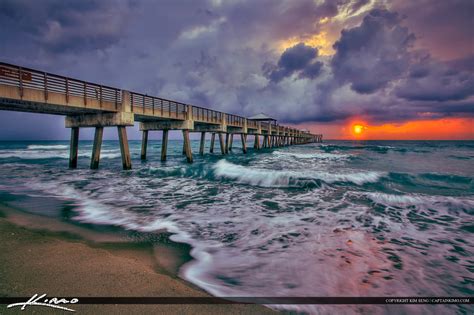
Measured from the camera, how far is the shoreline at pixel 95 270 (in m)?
2.41

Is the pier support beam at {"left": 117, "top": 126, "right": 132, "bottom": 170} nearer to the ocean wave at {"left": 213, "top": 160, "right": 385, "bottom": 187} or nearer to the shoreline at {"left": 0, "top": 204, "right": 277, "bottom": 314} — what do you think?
the ocean wave at {"left": 213, "top": 160, "right": 385, "bottom": 187}

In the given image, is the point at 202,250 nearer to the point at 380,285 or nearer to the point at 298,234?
the point at 298,234

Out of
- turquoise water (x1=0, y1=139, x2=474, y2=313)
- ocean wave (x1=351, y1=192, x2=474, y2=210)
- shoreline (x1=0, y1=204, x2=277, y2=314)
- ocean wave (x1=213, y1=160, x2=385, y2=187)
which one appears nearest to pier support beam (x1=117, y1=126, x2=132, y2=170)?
turquoise water (x1=0, y1=139, x2=474, y2=313)

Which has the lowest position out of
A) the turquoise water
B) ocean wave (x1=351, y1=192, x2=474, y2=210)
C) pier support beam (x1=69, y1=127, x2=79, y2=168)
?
the turquoise water

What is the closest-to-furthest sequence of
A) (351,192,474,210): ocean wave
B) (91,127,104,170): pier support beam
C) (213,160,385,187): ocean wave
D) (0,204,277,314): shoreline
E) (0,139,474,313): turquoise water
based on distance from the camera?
1. (0,204,277,314): shoreline
2. (0,139,474,313): turquoise water
3. (351,192,474,210): ocean wave
4. (213,160,385,187): ocean wave
5. (91,127,104,170): pier support beam

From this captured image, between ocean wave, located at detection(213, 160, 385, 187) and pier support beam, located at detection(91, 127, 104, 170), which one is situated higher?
pier support beam, located at detection(91, 127, 104, 170)

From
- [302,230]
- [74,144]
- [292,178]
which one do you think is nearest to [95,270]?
[302,230]

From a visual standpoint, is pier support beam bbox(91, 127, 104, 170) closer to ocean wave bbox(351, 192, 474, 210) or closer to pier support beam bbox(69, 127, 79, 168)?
pier support beam bbox(69, 127, 79, 168)

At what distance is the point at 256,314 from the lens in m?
2.42

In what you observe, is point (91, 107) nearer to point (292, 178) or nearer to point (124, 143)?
point (124, 143)

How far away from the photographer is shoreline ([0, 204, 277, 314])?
2.41 meters

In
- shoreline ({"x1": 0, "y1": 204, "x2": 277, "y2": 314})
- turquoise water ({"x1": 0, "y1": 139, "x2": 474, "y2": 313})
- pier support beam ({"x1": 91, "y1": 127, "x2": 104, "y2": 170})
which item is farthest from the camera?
pier support beam ({"x1": 91, "y1": 127, "x2": 104, "y2": 170})

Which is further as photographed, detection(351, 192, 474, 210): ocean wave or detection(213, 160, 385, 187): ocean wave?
detection(213, 160, 385, 187): ocean wave

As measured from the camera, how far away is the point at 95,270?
2.99 metres
